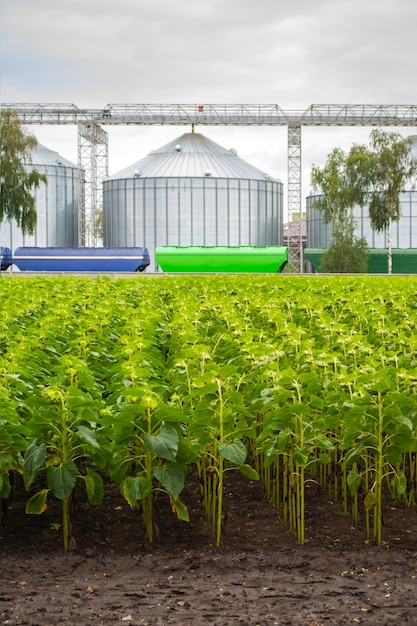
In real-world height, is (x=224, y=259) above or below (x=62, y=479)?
above

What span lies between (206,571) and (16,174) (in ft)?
174

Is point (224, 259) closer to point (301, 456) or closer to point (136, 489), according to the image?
point (301, 456)

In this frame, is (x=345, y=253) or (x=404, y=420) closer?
(x=404, y=420)

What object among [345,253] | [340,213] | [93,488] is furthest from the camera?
[340,213]

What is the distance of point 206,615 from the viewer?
5219 millimetres

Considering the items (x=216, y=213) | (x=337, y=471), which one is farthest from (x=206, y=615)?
(x=216, y=213)

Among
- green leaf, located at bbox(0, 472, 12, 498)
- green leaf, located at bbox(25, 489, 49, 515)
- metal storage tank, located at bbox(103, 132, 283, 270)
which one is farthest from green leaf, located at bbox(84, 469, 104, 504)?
metal storage tank, located at bbox(103, 132, 283, 270)

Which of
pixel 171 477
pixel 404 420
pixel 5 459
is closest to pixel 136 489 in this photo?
pixel 171 477

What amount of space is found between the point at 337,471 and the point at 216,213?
56569 mm

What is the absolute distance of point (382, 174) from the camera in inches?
2383

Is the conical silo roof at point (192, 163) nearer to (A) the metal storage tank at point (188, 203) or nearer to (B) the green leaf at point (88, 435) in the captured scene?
(A) the metal storage tank at point (188, 203)

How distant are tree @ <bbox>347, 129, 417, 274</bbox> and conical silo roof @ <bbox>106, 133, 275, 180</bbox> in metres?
8.39

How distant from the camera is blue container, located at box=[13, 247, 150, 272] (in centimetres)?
5184

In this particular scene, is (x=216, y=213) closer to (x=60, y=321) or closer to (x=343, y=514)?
(x=60, y=321)
